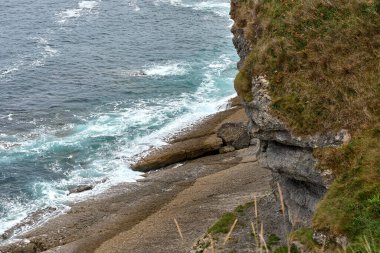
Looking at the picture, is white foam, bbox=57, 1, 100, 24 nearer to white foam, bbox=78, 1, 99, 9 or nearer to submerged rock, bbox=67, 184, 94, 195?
white foam, bbox=78, 1, 99, 9

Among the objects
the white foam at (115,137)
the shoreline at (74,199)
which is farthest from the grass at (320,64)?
the white foam at (115,137)

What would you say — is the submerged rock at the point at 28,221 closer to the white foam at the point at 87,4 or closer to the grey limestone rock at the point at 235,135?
the grey limestone rock at the point at 235,135

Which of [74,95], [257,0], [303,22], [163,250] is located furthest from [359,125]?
[74,95]

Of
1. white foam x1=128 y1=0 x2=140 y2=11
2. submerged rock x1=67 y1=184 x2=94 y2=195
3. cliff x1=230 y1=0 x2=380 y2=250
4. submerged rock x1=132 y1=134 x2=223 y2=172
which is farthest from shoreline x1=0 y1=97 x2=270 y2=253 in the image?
white foam x1=128 y1=0 x2=140 y2=11

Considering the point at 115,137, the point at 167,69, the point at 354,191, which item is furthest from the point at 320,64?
the point at 167,69

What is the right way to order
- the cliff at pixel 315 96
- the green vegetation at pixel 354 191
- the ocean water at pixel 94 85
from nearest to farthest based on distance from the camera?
the green vegetation at pixel 354 191 < the cliff at pixel 315 96 < the ocean water at pixel 94 85

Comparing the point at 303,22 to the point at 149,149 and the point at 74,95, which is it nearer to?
the point at 149,149

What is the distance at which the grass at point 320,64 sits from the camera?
28.3 meters

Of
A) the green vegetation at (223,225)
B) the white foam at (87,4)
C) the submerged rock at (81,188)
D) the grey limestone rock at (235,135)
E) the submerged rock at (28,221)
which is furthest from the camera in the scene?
the white foam at (87,4)

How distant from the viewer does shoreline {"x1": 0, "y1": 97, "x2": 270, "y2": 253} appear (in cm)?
4359

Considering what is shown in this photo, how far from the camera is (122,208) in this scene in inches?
1919

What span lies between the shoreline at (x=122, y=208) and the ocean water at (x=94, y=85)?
228 centimetres

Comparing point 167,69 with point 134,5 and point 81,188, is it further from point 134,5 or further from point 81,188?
point 81,188

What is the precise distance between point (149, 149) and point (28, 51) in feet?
121
